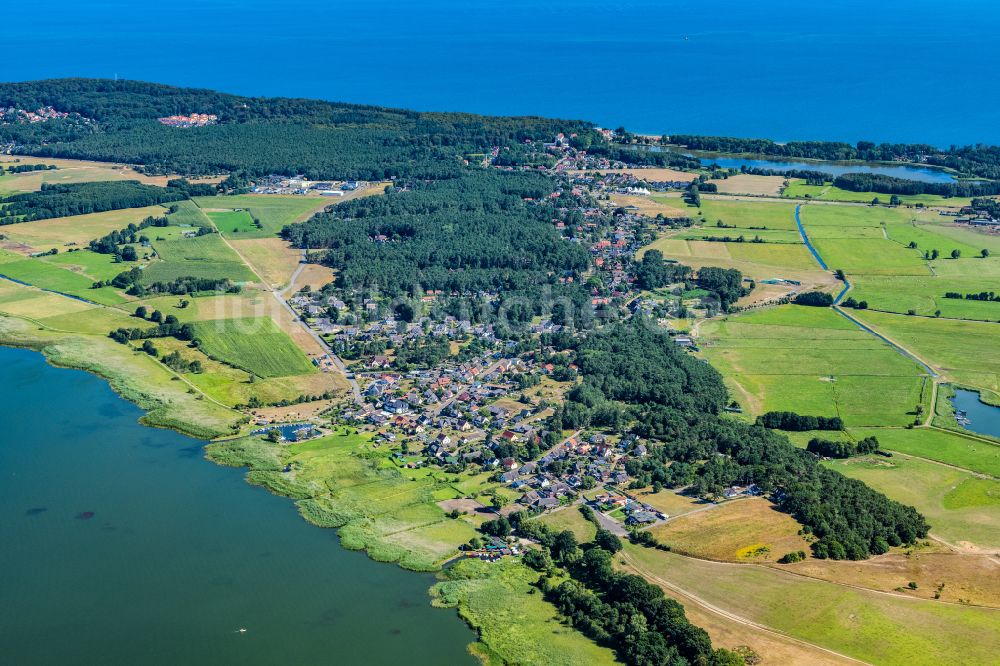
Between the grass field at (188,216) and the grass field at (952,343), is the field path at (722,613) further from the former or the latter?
the grass field at (188,216)

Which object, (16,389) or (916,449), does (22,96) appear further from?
(916,449)

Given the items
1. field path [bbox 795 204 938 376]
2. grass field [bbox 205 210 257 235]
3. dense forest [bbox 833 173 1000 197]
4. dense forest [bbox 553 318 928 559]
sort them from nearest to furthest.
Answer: dense forest [bbox 553 318 928 559] < field path [bbox 795 204 938 376] < grass field [bbox 205 210 257 235] < dense forest [bbox 833 173 1000 197]

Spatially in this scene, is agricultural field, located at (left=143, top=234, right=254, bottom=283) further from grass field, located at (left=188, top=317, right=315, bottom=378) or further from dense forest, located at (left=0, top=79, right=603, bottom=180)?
dense forest, located at (left=0, top=79, right=603, bottom=180)

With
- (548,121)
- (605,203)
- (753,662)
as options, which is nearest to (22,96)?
(548,121)

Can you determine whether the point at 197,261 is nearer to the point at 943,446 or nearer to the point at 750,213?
the point at 750,213

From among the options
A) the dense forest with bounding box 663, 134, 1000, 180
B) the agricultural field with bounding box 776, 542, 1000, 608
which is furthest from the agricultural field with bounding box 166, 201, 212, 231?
the agricultural field with bounding box 776, 542, 1000, 608

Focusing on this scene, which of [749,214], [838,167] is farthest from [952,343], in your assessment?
[838,167]

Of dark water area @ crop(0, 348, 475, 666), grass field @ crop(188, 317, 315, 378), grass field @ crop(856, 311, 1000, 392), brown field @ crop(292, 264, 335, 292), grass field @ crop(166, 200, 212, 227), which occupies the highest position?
grass field @ crop(166, 200, 212, 227)
